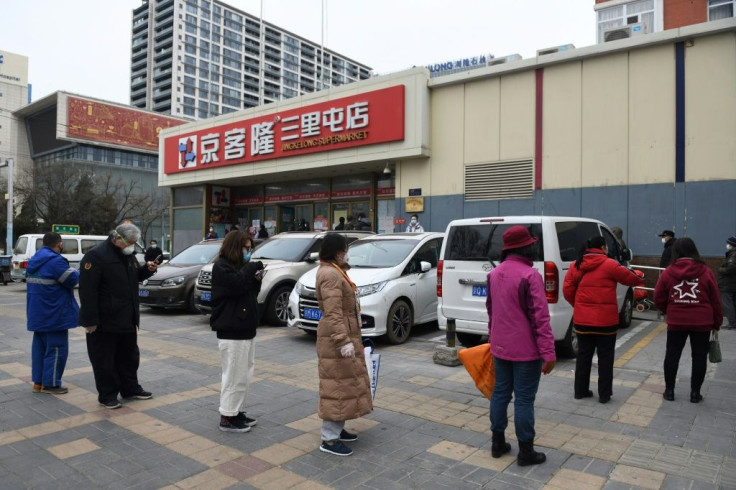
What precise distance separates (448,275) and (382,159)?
8.95 m

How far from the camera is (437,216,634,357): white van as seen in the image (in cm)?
640

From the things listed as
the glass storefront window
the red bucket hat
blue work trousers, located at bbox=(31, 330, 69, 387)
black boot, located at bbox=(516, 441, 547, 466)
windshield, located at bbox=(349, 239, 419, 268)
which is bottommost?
black boot, located at bbox=(516, 441, 547, 466)

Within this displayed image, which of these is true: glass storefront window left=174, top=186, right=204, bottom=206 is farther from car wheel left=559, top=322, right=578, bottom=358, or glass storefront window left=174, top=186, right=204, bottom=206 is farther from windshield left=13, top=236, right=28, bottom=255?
car wheel left=559, top=322, right=578, bottom=358

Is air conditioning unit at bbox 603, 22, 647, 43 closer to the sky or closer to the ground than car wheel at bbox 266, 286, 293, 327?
closer to the sky

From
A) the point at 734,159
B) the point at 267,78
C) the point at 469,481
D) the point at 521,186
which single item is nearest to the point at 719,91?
the point at 734,159

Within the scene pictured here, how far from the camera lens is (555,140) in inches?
514

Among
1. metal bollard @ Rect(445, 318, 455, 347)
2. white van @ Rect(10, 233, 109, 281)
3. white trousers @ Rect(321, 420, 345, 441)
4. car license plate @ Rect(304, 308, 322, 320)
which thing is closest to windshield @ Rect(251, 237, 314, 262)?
car license plate @ Rect(304, 308, 322, 320)

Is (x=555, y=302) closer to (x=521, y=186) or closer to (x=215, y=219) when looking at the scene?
(x=521, y=186)

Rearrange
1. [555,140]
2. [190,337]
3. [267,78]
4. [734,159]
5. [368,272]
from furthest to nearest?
[267,78] → [555,140] → [734,159] → [190,337] → [368,272]

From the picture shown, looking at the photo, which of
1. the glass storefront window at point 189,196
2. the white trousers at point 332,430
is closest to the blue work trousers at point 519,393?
the white trousers at point 332,430

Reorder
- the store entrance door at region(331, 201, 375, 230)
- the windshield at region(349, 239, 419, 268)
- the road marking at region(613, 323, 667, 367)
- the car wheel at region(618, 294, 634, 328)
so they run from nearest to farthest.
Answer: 1. the road marking at region(613, 323, 667, 367)
2. the windshield at region(349, 239, 419, 268)
3. the car wheel at region(618, 294, 634, 328)
4. the store entrance door at region(331, 201, 375, 230)

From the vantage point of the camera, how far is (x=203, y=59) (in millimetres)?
109875

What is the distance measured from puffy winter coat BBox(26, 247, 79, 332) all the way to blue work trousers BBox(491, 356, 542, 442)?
432cm

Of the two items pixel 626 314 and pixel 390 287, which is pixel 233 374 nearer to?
pixel 390 287
